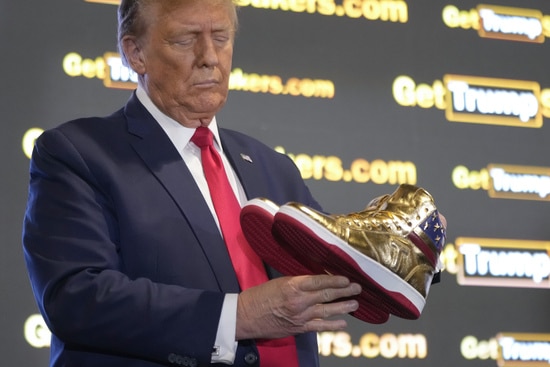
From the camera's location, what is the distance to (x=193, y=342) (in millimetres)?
1281

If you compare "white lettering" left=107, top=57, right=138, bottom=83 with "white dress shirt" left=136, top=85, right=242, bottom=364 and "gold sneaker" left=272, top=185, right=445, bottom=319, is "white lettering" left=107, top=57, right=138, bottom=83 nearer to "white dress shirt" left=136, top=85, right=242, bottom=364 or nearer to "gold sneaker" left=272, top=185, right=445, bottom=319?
"white dress shirt" left=136, top=85, right=242, bottom=364

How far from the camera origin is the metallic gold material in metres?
1.22

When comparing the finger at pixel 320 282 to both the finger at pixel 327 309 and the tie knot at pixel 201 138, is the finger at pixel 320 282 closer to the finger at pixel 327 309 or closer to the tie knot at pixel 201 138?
the finger at pixel 327 309

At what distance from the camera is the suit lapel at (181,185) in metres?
1.40

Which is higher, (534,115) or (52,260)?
(534,115)

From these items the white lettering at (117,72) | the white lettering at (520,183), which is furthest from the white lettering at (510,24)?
the white lettering at (117,72)

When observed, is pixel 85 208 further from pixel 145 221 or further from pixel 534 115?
pixel 534 115

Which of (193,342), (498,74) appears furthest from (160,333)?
(498,74)

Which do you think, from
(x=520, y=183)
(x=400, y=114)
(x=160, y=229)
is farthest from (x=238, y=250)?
(x=520, y=183)

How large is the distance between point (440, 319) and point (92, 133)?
132cm

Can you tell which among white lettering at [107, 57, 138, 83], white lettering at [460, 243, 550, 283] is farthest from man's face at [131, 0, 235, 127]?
white lettering at [460, 243, 550, 283]

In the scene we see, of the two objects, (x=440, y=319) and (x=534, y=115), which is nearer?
(x=440, y=319)

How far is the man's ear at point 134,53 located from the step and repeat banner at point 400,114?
740 millimetres

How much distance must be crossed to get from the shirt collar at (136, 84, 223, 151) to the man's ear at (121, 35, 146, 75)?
0.13ft
